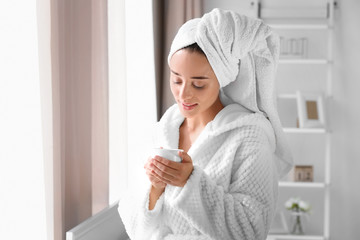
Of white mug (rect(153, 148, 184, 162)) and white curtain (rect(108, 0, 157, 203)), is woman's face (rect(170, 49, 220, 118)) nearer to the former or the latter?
white mug (rect(153, 148, 184, 162))

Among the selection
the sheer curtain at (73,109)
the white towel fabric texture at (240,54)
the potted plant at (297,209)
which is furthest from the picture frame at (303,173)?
the white towel fabric texture at (240,54)

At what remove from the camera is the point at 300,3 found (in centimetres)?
376

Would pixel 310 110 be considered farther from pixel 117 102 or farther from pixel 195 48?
pixel 195 48

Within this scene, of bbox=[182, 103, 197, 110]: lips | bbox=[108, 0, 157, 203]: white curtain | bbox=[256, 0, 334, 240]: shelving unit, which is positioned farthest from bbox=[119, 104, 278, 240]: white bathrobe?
bbox=[256, 0, 334, 240]: shelving unit

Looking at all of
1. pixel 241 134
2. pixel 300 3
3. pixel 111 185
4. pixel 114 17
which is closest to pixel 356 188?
pixel 300 3

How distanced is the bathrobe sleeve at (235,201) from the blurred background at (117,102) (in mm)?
354

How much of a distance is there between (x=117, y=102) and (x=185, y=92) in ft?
3.18

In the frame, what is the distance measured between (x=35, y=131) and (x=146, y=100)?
1.66 metres

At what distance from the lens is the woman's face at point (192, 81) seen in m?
1.34

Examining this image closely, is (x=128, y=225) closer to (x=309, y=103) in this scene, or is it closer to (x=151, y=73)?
(x=151, y=73)

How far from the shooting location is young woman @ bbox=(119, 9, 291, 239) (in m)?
1.27

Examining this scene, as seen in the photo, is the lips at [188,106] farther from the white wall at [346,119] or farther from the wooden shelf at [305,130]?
the white wall at [346,119]

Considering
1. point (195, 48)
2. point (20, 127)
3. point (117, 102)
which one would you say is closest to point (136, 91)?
point (117, 102)

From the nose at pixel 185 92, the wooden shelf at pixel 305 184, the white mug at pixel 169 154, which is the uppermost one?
the nose at pixel 185 92
